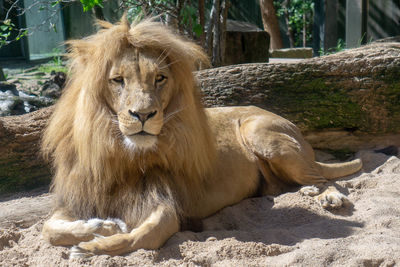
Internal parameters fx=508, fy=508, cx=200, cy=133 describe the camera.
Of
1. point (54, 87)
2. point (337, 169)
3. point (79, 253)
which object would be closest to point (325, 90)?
point (337, 169)

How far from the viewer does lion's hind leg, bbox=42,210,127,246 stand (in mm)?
2746

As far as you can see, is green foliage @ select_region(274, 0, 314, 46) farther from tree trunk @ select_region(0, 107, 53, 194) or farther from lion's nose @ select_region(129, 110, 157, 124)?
lion's nose @ select_region(129, 110, 157, 124)

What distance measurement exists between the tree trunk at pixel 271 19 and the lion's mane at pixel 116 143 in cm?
990

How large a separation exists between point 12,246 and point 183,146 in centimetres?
117

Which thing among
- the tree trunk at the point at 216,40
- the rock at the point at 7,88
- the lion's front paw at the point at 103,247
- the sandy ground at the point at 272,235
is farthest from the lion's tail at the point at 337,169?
the rock at the point at 7,88

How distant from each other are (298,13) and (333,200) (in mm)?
12993

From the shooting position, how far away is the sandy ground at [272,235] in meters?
2.54

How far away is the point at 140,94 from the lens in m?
2.73

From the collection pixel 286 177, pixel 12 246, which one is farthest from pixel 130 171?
pixel 286 177

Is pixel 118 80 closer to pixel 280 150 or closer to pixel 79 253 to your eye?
pixel 79 253

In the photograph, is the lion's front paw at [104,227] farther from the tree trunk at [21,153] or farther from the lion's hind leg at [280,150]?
the tree trunk at [21,153]

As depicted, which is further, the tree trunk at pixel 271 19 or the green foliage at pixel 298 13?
the green foliage at pixel 298 13

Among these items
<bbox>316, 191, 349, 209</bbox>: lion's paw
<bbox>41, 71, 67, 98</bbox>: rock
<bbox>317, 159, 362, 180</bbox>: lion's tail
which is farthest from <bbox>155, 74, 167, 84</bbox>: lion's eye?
<bbox>41, 71, 67, 98</bbox>: rock

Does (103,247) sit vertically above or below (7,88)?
below
